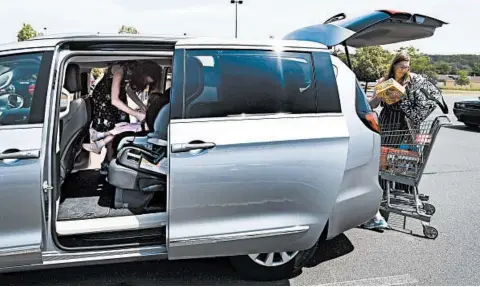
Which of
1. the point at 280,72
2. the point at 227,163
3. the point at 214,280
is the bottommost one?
the point at 214,280

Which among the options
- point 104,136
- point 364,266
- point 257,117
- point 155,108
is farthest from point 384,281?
point 104,136

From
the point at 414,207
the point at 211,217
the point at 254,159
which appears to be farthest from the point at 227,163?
the point at 414,207

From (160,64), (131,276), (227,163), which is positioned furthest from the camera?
(160,64)

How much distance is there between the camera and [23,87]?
2848mm

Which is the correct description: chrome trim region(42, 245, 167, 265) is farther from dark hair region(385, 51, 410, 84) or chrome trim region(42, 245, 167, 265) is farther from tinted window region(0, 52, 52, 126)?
dark hair region(385, 51, 410, 84)

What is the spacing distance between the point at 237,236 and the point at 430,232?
2.24 m

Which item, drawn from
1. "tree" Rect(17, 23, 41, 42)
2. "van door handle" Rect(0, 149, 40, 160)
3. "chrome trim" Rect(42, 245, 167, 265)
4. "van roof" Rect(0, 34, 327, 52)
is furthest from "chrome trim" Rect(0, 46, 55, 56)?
"tree" Rect(17, 23, 41, 42)

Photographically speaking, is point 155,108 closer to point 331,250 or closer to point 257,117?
point 257,117

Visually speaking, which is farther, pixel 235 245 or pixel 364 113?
pixel 364 113

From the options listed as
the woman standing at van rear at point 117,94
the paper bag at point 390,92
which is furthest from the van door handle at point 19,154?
the paper bag at point 390,92

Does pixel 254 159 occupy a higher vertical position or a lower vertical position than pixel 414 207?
higher

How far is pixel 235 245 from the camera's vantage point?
9.61 feet

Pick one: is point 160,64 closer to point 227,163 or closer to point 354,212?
point 227,163

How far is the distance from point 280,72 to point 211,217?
112 cm
